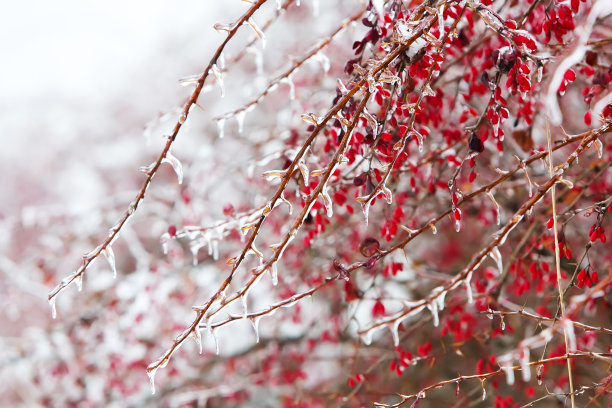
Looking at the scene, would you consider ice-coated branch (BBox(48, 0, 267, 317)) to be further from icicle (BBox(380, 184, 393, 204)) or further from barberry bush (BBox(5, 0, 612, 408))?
icicle (BBox(380, 184, 393, 204))

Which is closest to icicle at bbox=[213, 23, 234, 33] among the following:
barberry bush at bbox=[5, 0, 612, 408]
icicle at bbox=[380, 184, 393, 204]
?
barberry bush at bbox=[5, 0, 612, 408]

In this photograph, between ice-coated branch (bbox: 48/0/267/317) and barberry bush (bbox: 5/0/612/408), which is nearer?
ice-coated branch (bbox: 48/0/267/317)

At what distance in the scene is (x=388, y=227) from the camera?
1.71 meters

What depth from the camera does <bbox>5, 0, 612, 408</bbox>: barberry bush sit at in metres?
1.39

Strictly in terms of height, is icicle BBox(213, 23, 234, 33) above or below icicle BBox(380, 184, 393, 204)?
above

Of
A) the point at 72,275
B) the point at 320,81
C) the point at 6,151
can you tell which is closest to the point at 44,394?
the point at 320,81

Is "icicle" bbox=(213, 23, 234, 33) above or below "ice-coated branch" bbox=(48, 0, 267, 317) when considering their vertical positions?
above

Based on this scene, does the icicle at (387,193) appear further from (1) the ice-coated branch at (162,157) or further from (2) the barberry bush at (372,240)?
(1) the ice-coated branch at (162,157)

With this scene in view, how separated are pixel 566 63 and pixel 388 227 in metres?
0.95

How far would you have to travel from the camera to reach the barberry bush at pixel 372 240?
4.57ft

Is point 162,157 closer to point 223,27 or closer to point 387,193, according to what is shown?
point 223,27

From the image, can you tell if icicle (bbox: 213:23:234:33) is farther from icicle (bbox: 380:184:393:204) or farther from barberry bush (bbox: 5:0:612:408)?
icicle (bbox: 380:184:393:204)

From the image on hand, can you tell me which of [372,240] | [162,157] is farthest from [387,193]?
[162,157]

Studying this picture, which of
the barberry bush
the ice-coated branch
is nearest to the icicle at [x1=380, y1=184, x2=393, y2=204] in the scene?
the barberry bush
